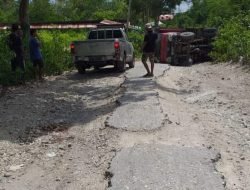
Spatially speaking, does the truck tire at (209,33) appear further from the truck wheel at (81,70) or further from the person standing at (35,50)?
the person standing at (35,50)

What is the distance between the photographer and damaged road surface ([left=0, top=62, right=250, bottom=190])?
6405 mm

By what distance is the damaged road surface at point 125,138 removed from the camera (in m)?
6.41

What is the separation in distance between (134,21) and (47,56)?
4537cm

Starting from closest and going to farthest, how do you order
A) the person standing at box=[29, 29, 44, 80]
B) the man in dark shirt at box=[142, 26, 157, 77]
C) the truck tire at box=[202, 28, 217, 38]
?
1. the person standing at box=[29, 29, 44, 80]
2. the man in dark shirt at box=[142, 26, 157, 77]
3. the truck tire at box=[202, 28, 217, 38]

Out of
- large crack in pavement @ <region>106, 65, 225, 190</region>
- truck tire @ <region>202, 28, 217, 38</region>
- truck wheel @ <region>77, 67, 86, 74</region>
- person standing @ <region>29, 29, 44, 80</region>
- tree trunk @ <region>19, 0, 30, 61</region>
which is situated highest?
tree trunk @ <region>19, 0, 30, 61</region>

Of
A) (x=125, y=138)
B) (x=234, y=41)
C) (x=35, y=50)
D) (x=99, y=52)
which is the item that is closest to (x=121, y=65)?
(x=99, y=52)

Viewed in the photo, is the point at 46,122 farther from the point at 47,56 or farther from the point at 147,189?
the point at 47,56

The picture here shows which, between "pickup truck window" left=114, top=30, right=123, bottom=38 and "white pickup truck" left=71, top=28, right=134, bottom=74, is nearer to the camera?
"white pickup truck" left=71, top=28, right=134, bottom=74

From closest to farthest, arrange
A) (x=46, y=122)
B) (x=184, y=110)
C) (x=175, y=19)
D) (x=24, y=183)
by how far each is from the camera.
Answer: (x=24, y=183), (x=46, y=122), (x=184, y=110), (x=175, y=19)

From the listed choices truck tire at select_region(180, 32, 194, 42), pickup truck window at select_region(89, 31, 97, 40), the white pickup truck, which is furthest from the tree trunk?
truck tire at select_region(180, 32, 194, 42)

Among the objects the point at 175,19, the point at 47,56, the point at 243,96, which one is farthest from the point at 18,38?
the point at 175,19

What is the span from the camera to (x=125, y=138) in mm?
8227

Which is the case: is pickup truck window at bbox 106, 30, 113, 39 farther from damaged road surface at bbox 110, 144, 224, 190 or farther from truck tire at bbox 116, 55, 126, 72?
damaged road surface at bbox 110, 144, 224, 190

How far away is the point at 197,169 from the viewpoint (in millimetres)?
6531
